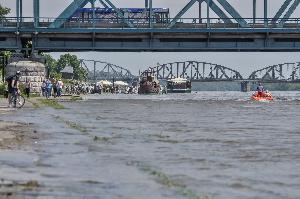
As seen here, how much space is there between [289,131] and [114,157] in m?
12.5

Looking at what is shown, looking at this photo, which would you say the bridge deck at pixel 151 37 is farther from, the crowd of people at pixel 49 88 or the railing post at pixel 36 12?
the crowd of people at pixel 49 88

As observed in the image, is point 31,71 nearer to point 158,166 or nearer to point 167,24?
point 167,24

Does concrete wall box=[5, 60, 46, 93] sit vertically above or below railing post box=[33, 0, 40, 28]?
below

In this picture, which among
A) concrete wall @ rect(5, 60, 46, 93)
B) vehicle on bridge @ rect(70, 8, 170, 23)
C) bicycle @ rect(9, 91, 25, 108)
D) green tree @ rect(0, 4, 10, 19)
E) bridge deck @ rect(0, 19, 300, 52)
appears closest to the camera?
bicycle @ rect(9, 91, 25, 108)

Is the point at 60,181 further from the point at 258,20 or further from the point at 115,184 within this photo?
the point at 258,20

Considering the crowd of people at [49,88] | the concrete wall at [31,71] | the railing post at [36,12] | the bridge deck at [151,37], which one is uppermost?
the railing post at [36,12]

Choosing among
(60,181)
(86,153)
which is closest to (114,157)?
(86,153)

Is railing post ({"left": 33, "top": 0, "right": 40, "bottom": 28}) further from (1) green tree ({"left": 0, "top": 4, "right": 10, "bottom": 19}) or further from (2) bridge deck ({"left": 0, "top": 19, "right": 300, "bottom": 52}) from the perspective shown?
(1) green tree ({"left": 0, "top": 4, "right": 10, "bottom": 19})

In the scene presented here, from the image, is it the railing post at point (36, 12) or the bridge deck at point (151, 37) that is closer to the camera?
the bridge deck at point (151, 37)

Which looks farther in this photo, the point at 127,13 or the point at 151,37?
the point at 127,13

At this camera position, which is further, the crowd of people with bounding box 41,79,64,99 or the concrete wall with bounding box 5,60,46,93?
the concrete wall with bounding box 5,60,46,93

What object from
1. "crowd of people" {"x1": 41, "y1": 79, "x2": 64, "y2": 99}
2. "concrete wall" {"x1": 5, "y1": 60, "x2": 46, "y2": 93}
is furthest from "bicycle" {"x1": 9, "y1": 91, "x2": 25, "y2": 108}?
"concrete wall" {"x1": 5, "y1": 60, "x2": 46, "y2": 93}

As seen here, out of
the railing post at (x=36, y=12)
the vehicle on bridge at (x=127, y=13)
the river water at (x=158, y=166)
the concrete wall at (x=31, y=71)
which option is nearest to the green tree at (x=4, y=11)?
the railing post at (x=36, y=12)

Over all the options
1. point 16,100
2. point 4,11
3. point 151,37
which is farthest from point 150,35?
point 16,100
